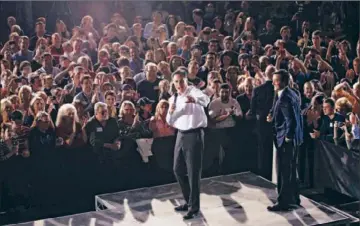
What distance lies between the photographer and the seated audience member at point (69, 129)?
5.31 m

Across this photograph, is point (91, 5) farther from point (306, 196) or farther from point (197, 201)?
point (306, 196)

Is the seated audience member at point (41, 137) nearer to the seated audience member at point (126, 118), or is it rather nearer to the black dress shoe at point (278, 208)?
the seated audience member at point (126, 118)

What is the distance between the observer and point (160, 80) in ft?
18.3

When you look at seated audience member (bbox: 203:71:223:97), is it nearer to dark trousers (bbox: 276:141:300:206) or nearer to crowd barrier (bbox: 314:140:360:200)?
dark trousers (bbox: 276:141:300:206)

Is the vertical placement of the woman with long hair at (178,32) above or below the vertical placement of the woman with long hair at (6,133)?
above

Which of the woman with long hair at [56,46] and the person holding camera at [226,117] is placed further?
the person holding camera at [226,117]

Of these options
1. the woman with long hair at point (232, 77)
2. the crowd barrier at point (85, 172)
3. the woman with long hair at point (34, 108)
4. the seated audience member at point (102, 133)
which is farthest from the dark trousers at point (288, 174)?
the woman with long hair at point (34, 108)

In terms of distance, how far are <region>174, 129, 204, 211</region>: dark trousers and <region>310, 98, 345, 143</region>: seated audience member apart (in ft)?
4.08

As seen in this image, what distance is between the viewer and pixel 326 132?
19.9 feet

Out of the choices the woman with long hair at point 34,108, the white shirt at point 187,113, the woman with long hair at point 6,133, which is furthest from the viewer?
the white shirt at point 187,113

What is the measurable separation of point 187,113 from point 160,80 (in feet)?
1.30

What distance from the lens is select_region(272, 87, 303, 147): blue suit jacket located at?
225 inches

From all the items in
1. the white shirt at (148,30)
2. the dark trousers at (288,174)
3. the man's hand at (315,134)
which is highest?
the white shirt at (148,30)

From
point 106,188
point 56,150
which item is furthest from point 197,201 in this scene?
point 56,150
